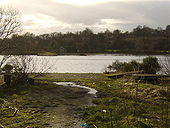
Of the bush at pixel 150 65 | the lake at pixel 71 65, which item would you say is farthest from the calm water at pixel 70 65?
the bush at pixel 150 65

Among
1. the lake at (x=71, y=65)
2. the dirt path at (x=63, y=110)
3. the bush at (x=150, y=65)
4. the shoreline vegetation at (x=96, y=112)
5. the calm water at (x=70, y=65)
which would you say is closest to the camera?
the shoreline vegetation at (x=96, y=112)

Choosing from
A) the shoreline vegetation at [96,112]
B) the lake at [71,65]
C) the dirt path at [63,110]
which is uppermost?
the lake at [71,65]

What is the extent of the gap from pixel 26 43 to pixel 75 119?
404 inches

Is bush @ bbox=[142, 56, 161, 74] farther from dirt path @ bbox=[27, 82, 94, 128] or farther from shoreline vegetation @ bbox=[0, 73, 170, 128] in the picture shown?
dirt path @ bbox=[27, 82, 94, 128]

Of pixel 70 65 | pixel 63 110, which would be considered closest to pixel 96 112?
pixel 63 110

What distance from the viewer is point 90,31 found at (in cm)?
9506

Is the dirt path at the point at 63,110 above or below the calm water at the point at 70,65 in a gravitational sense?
below

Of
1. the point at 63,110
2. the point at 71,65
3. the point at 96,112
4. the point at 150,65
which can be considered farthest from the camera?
the point at 71,65

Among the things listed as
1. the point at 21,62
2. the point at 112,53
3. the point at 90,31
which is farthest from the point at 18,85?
the point at 90,31

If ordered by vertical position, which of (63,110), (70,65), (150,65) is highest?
(150,65)

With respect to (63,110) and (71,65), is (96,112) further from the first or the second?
(71,65)

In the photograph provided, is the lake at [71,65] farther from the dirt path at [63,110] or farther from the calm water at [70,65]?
the dirt path at [63,110]

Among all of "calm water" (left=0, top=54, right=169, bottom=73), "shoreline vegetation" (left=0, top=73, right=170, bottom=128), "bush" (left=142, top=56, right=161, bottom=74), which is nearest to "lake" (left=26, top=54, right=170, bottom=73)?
"calm water" (left=0, top=54, right=169, bottom=73)

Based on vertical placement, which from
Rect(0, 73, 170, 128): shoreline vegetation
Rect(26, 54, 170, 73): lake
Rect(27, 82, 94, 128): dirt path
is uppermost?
Rect(26, 54, 170, 73): lake
